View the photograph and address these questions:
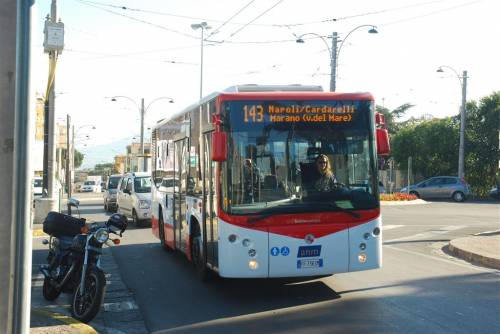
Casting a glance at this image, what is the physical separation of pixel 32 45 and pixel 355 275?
6.94 meters

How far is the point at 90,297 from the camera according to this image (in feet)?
24.5

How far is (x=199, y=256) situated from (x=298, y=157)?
2.81 m

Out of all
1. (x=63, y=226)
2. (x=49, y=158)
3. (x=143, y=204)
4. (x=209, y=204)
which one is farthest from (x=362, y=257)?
(x=49, y=158)

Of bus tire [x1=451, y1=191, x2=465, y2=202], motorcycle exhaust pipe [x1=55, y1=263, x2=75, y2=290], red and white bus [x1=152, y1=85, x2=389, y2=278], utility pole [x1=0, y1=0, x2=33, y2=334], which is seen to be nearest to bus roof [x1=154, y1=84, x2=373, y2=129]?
red and white bus [x1=152, y1=85, x2=389, y2=278]

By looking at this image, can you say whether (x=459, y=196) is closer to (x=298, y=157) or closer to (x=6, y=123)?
(x=298, y=157)

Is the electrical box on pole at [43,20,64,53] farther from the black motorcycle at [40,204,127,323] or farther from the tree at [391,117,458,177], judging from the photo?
the tree at [391,117,458,177]

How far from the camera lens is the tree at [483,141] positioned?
41688 millimetres

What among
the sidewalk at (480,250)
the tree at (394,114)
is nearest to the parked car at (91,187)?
the tree at (394,114)

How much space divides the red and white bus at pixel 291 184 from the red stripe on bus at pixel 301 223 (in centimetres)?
1

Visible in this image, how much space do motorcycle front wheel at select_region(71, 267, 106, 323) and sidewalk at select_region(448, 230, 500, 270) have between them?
753 cm

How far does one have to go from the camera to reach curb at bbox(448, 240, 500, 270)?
38.1ft

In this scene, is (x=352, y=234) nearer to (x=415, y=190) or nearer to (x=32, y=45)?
(x=32, y=45)

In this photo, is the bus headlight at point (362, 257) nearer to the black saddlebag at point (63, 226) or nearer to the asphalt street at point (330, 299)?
the asphalt street at point (330, 299)

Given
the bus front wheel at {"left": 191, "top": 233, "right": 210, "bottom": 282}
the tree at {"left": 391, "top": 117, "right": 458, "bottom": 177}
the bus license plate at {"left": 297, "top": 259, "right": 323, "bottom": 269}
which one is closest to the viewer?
the bus license plate at {"left": 297, "top": 259, "right": 323, "bottom": 269}
